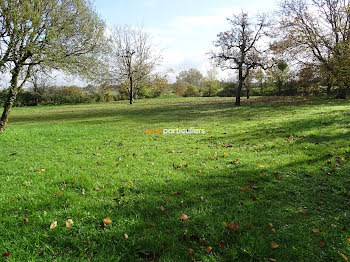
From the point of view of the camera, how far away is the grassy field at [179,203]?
2596 millimetres

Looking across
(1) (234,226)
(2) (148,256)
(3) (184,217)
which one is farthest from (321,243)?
(2) (148,256)

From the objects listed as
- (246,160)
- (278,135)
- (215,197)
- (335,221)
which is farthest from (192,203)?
(278,135)

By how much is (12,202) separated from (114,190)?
1.71 meters

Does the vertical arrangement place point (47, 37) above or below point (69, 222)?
above

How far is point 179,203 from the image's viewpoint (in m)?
3.62

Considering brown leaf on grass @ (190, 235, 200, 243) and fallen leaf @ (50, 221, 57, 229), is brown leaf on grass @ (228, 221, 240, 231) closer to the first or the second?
brown leaf on grass @ (190, 235, 200, 243)

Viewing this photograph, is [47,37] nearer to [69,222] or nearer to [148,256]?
[69,222]

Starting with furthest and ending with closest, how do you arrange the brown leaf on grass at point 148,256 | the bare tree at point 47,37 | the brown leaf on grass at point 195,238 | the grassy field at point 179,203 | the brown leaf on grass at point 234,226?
1. the bare tree at point 47,37
2. the brown leaf on grass at point 234,226
3. the brown leaf on grass at point 195,238
4. the grassy field at point 179,203
5. the brown leaf on grass at point 148,256

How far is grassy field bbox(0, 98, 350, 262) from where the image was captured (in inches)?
102

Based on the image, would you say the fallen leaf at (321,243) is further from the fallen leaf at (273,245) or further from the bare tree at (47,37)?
the bare tree at (47,37)

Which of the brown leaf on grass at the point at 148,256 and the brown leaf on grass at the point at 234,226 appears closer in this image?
the brown leaf on grass at the point at 148,256

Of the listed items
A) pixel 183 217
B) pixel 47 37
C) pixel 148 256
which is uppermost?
pixel 47 37

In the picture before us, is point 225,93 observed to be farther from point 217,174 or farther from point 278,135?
point 217,174

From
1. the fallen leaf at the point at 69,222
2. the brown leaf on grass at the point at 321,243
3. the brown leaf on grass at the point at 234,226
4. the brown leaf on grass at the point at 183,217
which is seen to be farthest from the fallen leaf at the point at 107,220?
the brown leaf on grass at the point at 321,243
